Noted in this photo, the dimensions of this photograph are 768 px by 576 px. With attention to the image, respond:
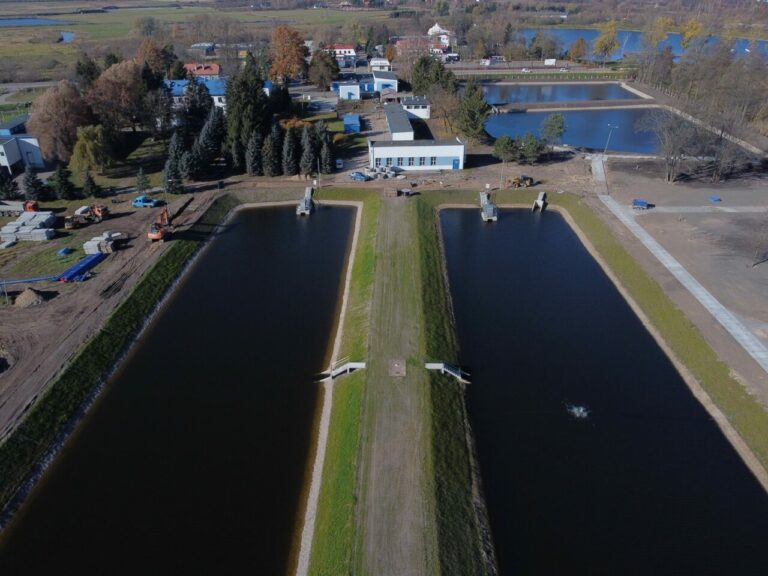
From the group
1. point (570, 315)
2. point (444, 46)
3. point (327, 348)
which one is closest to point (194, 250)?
point (327, 348)

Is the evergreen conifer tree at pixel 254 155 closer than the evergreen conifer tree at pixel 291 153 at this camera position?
Yes

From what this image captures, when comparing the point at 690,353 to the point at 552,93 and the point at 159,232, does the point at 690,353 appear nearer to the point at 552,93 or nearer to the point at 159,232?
the point at 159,232

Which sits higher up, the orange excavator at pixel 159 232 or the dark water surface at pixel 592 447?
the orange excavator at pixel 159 232

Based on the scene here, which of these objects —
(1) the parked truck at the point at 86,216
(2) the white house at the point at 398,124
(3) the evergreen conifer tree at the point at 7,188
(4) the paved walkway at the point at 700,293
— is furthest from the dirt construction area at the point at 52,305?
(4) the paved walkway at the point at 700,293

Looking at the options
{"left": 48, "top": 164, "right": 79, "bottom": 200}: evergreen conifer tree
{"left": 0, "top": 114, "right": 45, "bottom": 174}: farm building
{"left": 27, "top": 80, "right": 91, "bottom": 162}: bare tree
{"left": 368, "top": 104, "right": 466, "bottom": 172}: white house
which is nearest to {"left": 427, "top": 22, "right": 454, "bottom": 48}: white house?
{"left": 368, "top": 104, "right": 466, "bottom": 172}: white house

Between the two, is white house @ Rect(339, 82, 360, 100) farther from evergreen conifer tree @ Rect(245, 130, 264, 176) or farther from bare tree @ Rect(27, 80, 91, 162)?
bare tree @ Rect(27, 80, 91, 162)

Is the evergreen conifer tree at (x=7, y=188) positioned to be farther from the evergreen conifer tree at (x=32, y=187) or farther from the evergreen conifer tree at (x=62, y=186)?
the evergreen conifer tree at (x=62, y=186)

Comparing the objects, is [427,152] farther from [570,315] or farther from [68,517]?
[68,517]
